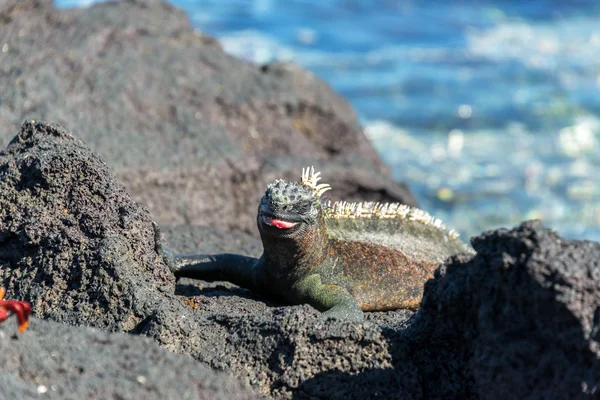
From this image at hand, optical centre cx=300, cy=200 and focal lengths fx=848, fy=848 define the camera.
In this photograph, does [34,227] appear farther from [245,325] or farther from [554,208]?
[554,208]

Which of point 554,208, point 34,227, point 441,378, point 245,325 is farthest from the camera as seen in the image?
point 554,208

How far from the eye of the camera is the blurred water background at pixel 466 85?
12.9m

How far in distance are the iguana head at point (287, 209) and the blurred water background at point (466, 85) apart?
715cm

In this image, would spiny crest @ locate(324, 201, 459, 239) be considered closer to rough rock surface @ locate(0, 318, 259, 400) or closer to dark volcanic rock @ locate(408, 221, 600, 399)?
dark volcanic rock @ locate(408, 221, 600, 399)

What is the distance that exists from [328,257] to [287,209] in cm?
61

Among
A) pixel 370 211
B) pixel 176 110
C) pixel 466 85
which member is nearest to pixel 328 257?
pixel 370 211

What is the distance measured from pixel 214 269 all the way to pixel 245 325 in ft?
4.26

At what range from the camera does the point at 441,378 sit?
335cm

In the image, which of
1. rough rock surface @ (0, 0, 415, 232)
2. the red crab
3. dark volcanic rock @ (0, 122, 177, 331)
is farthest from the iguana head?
rough rock surface @ (0, 0, 415, 232)

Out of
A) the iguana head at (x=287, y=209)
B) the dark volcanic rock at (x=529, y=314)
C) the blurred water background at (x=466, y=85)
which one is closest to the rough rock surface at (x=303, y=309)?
the dark volcanic rock at (x=529, y=314)

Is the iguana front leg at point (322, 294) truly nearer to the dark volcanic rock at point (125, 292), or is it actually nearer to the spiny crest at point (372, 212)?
the dark volcanic rock at point (125, 292)

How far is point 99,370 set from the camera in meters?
2.81

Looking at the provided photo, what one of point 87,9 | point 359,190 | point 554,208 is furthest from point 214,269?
point 554,208

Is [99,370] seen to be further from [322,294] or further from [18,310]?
[322,294]
